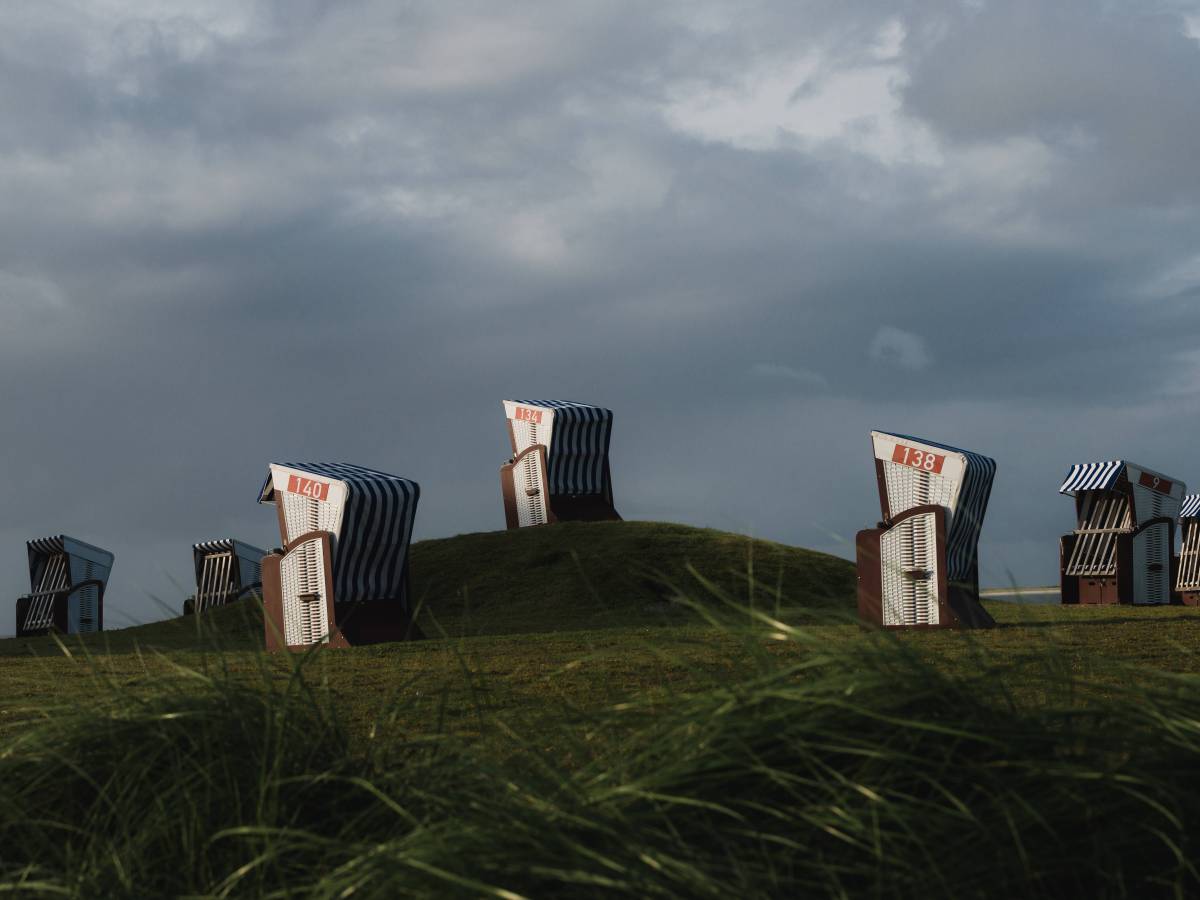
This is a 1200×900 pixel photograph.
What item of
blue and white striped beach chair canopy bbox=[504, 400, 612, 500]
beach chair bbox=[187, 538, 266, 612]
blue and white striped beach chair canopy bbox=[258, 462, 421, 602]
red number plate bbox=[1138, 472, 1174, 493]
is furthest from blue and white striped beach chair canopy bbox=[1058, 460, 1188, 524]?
beach chair bbox=[187, 538, 266, 612]

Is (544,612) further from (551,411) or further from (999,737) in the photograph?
(999,737)

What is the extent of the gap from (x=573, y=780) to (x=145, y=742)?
1.47 metres

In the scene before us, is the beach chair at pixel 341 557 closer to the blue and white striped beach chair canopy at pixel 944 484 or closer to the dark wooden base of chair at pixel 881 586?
the dark wooden base of chair at pixel 881 586

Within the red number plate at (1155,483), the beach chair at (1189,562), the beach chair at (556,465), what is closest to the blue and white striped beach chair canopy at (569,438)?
the beach chair at (556,465)

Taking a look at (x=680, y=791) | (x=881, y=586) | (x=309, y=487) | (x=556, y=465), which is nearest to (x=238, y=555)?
(x=556, y=465)

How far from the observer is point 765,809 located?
8.53ft

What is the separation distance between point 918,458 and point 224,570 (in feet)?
55.4

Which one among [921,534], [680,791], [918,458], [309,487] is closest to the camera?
[680,791]

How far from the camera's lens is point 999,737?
2.85 meters

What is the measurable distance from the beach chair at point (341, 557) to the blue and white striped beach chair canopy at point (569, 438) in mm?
10321

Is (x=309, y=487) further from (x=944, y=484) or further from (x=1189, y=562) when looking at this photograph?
(x=1189, y=562)

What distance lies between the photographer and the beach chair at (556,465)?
24.9 meters

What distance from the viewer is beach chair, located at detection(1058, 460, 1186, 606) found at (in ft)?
72.2

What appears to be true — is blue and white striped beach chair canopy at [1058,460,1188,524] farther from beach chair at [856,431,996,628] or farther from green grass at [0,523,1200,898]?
green grass at [0,523,1200,898]
